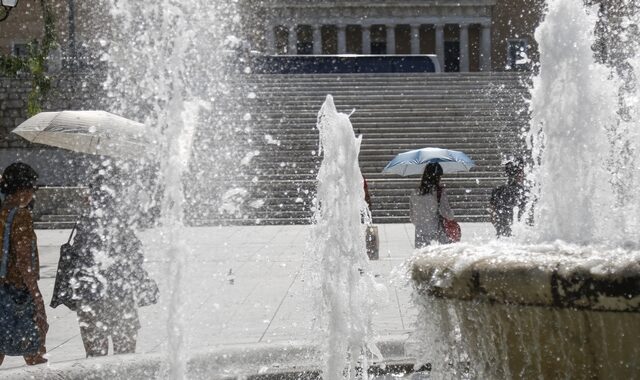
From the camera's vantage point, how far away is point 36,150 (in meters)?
22.0

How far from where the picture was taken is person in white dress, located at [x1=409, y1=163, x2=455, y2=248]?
6.77 metres

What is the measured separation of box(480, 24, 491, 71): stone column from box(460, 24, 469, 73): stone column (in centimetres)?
93

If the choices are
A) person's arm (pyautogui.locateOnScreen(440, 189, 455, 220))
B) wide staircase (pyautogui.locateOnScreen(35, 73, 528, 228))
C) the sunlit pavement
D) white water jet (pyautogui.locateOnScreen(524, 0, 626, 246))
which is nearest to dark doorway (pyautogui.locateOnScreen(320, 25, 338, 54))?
wide staircase (pyautogui.locateOnScreen(35, 73, 528, 228))

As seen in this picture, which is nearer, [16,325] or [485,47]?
[16,325]

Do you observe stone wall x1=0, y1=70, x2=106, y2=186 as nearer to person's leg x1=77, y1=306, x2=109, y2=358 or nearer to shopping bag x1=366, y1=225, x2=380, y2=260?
shopping bag x1=366, y1=225, x2=380, y2=260

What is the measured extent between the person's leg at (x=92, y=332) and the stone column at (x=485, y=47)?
42.6 meters

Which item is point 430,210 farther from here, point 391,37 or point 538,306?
point 391,37

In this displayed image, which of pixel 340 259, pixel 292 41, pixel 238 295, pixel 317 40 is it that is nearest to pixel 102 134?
pixel 238 295

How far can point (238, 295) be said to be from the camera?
7.93 metres

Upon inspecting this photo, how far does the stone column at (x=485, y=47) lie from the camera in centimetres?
4616

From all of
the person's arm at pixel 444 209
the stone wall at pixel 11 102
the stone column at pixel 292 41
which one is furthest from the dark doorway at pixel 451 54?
the person's arm at pixel 444 209

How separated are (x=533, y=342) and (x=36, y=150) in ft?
67.6

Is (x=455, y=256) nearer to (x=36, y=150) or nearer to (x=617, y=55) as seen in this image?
(x=36, y=150)

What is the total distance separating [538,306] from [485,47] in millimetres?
44723
